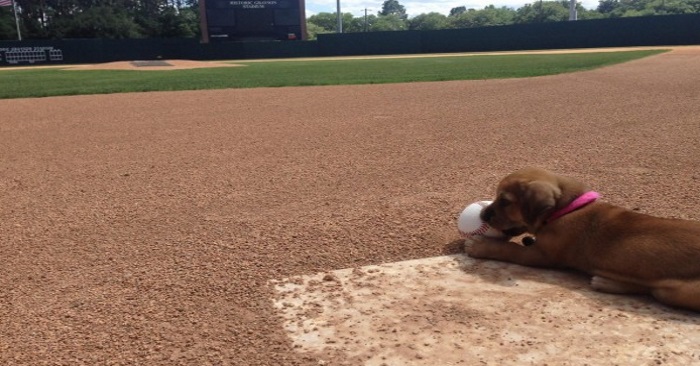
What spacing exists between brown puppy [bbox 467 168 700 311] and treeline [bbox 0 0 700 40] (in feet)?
205

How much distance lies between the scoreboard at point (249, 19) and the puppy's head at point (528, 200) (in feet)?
170

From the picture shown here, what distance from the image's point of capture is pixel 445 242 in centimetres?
436

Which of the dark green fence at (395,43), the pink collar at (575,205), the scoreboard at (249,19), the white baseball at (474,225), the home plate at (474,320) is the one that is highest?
the scoreboard at (249,19)

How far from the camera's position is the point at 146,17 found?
7006cm

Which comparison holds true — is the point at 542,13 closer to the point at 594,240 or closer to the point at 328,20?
the point at 328,20

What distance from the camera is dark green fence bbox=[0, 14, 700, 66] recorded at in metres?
44.2

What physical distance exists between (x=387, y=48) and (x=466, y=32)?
7.16 metres

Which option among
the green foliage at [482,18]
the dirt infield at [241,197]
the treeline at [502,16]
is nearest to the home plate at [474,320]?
the dirt infield at [241,197]

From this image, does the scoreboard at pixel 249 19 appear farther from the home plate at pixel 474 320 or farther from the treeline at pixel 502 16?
the home plate at pixel 474 320

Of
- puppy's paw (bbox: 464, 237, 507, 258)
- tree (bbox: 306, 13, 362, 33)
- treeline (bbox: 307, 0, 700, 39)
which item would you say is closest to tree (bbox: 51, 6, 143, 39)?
treeline (bbox: 307, 0, 700, 39)

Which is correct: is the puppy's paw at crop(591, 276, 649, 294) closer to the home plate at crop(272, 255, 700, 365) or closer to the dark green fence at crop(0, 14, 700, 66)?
the home plate at crop(272, 255, 700, 365)

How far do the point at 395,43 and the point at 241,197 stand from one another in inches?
1961

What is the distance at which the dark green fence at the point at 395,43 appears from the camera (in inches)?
1742

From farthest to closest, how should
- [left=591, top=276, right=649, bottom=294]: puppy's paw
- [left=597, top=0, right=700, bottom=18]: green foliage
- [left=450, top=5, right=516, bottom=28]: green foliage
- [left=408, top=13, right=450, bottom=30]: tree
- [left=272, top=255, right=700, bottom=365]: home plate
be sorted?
[left=408, top=13, right=450, bottom=30]: tree → [left=450, top=5, right=516, bottom=28]: green foliage → [left=597, top=0, right=700, bottom=18]: green foliage → [left=591, top=276, right=649, bottom=294]: puppy's paw → [left=272, top=255, right=700, bottom=365]: home plate
